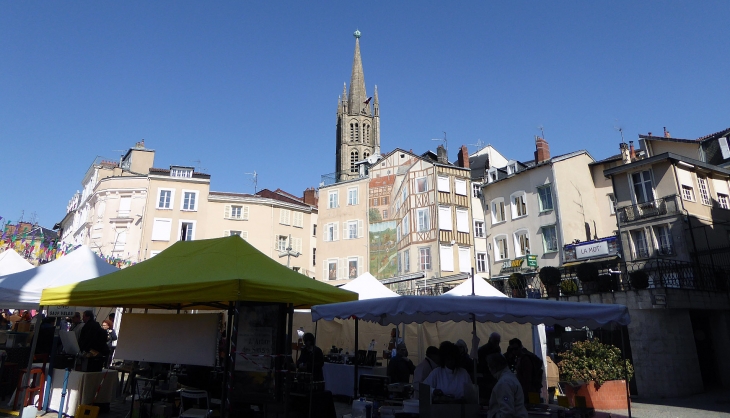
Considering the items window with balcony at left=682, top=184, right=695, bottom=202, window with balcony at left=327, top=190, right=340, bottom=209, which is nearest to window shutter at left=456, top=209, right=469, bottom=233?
window with balcony at left=327, top=190, right=340, bottom=209

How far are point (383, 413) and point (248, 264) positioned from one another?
2869mm

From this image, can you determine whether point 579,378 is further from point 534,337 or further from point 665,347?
point 665,347

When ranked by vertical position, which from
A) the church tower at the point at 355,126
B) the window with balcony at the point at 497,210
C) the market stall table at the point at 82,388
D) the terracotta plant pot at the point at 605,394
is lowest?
the terracotta plant pot at the point at 605,394

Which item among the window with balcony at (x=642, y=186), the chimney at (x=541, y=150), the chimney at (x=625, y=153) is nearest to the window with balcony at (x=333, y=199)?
the chimney at (x=541, y=150)

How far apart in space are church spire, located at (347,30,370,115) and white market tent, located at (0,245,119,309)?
2865 inches

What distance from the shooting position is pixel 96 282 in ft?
25.0

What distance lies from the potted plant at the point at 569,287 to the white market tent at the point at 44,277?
14.5 metres

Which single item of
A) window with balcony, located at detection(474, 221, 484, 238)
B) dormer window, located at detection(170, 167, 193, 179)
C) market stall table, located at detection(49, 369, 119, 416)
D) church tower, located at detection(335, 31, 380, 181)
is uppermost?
church tower, located at detection(335, 31, 380, 181)

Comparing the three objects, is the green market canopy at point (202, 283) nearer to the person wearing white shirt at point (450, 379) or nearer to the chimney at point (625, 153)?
the person wearing white shirt at point (450, 379)

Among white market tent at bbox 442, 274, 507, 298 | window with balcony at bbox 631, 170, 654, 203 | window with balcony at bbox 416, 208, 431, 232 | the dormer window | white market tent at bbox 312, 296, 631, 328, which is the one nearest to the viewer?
white market tent at bbox 312, 296, 631, 328

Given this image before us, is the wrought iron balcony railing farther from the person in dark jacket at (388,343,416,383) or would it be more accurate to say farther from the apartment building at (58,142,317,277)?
the apartment building at (58,142,317,277)

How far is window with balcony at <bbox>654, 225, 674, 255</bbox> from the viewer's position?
852 inches

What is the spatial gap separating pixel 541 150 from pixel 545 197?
4883mm

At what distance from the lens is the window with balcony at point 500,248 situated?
3128cm
